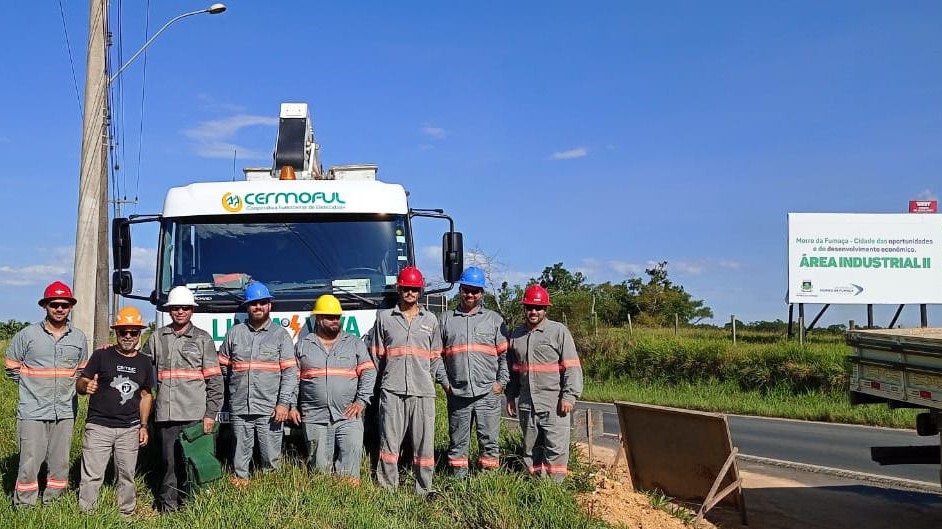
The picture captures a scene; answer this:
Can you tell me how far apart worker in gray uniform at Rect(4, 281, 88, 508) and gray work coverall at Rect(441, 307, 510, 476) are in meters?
3.16

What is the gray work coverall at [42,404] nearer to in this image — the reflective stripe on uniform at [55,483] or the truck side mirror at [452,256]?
the reflective stripe on uniform at [55,483]

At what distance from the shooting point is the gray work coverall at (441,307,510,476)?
809 centimetres

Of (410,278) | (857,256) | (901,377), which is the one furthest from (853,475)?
(857,256)

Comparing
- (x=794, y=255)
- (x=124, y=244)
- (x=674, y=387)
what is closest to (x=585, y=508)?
(x=124, y=244)

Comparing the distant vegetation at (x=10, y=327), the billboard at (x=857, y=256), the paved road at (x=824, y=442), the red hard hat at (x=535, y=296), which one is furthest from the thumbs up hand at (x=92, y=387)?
the distant vegetation at (x=10, y=327)

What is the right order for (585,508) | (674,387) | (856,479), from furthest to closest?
(674,387) → (856,479) → (585,508)

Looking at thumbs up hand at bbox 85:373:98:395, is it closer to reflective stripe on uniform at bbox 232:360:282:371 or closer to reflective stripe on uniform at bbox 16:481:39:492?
reflective stripe on uniform at bbox 16:481:39:492

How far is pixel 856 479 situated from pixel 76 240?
10894mm

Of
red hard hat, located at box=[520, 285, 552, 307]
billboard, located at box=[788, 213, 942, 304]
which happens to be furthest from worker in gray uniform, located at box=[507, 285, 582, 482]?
billboard, located at box=[788, 213, 942, 304]

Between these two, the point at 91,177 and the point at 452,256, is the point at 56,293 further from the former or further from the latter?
the point at 91,177

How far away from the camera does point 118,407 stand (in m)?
7.34

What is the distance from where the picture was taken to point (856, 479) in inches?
459

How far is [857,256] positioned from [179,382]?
22.2m

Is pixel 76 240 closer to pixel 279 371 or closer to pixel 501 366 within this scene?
pixel 279 371
